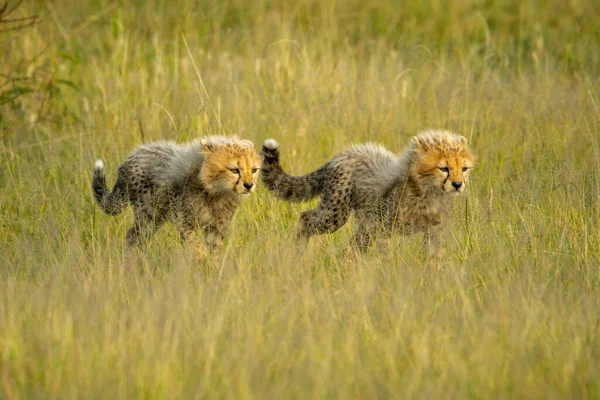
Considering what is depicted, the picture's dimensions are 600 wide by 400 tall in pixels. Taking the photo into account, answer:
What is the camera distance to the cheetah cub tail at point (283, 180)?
5.58m

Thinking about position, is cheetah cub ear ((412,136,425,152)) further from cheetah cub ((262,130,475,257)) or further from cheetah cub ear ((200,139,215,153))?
cheetah cub ear ((200,139,215,153))

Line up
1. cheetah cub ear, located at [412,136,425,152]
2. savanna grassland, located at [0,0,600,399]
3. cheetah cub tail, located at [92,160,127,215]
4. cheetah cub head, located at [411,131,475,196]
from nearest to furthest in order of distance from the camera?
savanna grassland, located at [0,0,600,399]
cheetah cub head, located at [411,131,475,196]
cheetah cub ear, located at [412,136,425,152]
cheetah cub tail, located at [92,160,127,215]

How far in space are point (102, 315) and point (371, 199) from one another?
1.95 meters

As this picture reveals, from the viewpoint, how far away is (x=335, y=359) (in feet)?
11.5

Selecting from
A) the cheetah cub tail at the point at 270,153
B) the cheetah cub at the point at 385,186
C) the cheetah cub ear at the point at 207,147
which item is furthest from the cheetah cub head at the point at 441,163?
the cheetah cub ear at the point at 207,147

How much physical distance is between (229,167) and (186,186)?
0.32 metres

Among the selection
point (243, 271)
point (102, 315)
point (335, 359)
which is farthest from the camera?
point (243, 271)

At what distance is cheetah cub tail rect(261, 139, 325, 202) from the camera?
5.58 meters

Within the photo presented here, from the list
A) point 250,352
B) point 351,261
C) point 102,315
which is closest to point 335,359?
point 250,352

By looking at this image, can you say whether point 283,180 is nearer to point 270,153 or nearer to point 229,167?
point 270,153

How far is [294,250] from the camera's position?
183 inches

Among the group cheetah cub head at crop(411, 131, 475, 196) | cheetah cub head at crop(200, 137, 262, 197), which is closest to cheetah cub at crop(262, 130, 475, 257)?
cheetah cub head at crop(411, 131, 475, 196)

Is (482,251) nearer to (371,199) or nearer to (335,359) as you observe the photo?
(371,199)

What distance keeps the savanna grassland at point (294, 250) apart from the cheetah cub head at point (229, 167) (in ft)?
1.00
